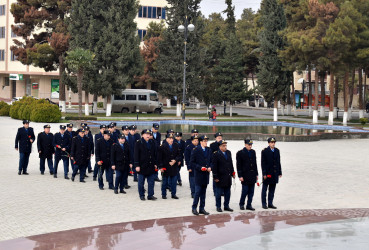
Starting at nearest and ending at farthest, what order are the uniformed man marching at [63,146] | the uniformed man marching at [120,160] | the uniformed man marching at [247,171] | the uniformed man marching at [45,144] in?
the uniformed man marching at [247,171] < the uniformed man marching at [120,160] < the uniformed man marching at [63,146] < the uniformed man marching at [45,144]

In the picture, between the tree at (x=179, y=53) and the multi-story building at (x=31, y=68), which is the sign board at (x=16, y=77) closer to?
the multi-story building at (x=31, y=68)

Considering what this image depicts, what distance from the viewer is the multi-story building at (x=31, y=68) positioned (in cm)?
7138

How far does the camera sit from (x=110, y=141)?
15000 millimetres

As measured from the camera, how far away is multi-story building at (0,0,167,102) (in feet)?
234

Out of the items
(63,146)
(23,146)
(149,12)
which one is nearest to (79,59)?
(23,146)

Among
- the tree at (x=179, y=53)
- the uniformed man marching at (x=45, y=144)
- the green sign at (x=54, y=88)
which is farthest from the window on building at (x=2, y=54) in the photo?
the uniformed man marching at (x=45, y=144)

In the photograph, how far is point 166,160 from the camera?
528 inches

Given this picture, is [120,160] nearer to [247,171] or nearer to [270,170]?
[247,171]

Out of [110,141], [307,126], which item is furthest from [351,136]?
[110,141]

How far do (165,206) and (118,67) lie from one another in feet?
114

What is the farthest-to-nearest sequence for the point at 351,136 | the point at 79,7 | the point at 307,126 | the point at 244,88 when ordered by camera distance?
the point at 244,88
the point at 79,7
the point at 307,126
the point at 351,136

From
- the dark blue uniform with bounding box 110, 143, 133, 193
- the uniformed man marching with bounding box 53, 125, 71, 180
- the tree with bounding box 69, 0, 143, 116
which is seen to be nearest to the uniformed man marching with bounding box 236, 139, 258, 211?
the dark blue uniform with bounding box 110, 143, 133, 193

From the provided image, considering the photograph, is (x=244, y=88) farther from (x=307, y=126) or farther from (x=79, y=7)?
(x=79, y=7)

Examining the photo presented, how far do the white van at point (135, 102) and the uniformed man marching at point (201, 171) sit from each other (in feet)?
138
